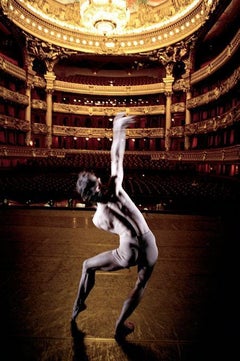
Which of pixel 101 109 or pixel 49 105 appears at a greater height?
pixel 101 109

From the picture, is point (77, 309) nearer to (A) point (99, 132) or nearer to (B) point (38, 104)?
(B) point (38, 104)

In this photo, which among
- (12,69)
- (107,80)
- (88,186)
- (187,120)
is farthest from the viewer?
(107,80)

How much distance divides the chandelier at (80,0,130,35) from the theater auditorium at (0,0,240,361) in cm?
7

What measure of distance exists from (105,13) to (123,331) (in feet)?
51.5

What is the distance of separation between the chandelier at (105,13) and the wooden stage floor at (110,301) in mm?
13269

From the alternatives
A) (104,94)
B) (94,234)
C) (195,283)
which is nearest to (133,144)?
(104,94)

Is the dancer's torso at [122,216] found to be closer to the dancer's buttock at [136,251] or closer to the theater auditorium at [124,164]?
the dancer's buttock at [136,251]

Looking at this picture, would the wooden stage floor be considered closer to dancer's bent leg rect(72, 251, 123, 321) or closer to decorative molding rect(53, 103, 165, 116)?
dancer's bent leg rect(72, 251, 123, 321)

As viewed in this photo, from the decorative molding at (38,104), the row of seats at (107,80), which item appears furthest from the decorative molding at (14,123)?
the row of seats at (107,80)

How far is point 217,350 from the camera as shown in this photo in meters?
2.12

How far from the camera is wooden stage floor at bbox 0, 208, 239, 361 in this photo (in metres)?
2.12

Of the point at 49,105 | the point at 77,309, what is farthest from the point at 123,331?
the point at 49,105

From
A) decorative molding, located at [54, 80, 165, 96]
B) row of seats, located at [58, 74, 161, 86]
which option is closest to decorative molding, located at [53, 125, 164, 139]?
decorative molding, located at [54, 80, 165, 96]

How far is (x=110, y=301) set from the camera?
2.89m
